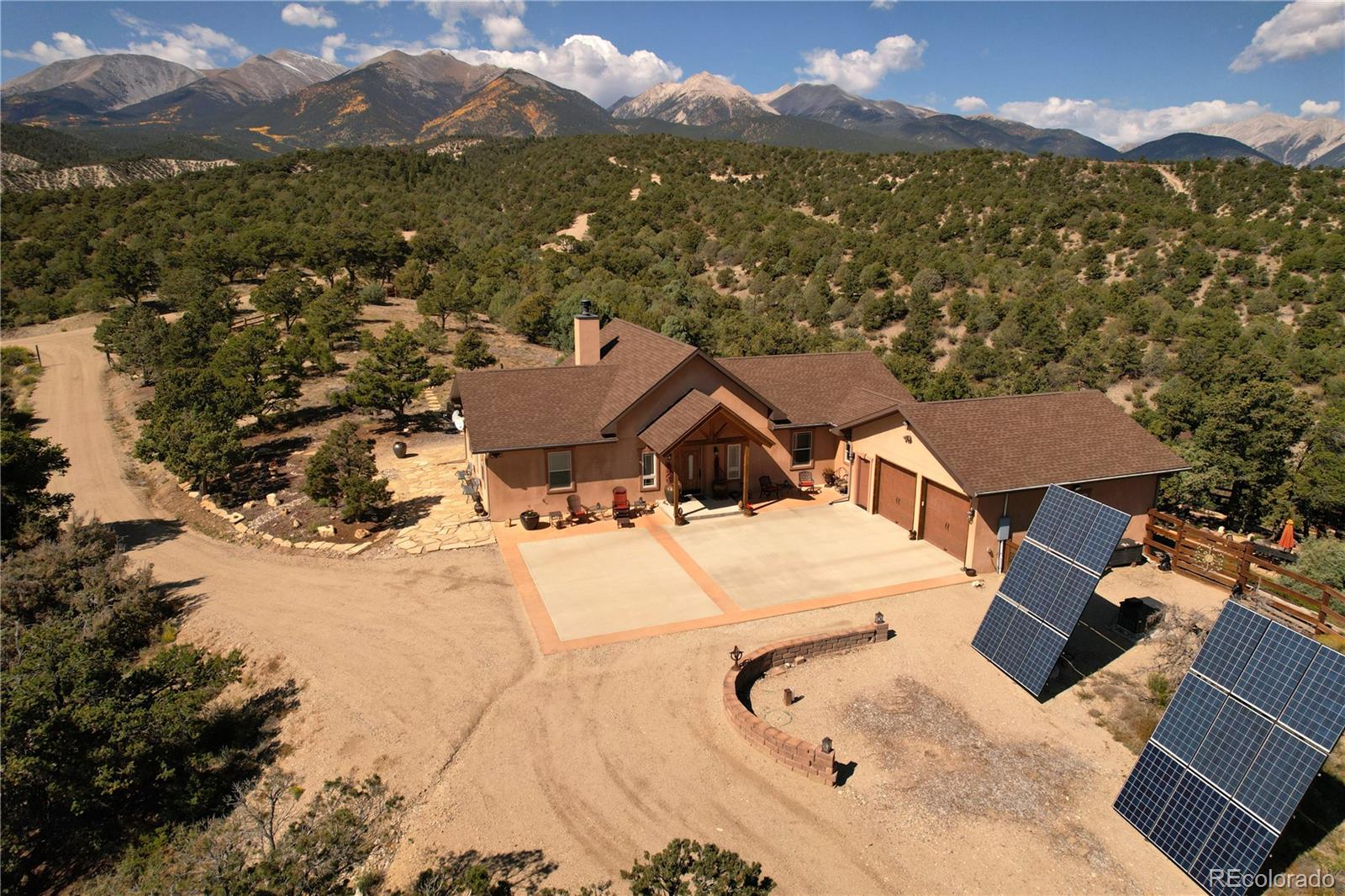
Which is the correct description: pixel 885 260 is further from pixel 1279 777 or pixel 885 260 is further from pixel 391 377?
pixel 1279 777

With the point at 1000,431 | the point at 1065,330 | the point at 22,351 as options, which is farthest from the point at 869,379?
the point at 22,351

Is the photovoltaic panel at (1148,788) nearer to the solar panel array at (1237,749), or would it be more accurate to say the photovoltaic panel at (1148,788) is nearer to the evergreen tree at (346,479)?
the solar panel array at (1237,749)

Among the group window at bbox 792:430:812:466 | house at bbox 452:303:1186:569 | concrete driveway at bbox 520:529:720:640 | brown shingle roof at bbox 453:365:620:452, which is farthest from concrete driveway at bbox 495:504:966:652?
brown shingle roof at bbox 453:365:620:452

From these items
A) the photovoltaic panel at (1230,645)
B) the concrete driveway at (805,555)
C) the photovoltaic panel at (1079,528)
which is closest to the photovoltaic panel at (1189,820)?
the photovoltaic panel at (1230,645)

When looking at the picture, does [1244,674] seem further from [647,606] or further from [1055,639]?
[647,606]

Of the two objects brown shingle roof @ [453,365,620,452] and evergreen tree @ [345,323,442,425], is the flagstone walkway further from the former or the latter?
brown shingle roof @ [453,365,620,452]

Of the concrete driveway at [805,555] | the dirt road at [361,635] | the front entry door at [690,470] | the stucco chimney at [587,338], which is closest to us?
Result: the dirt road at [361,635]

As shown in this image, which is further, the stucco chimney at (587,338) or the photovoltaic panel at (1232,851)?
the stucco chimney at (587,338)
